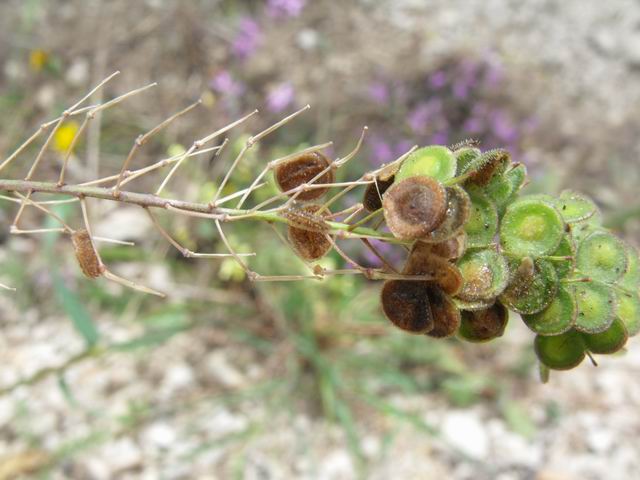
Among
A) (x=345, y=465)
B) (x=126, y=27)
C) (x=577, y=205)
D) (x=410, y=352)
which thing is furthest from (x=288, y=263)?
(x=577, y=205)

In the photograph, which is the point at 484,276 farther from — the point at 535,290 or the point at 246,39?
the point at 246,39

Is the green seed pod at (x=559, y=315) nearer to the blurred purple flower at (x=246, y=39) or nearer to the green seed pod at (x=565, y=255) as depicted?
the green seed pod at (x=565, y=255)

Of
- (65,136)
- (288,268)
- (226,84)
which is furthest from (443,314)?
(65,136)

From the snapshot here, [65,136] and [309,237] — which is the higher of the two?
[309,237]

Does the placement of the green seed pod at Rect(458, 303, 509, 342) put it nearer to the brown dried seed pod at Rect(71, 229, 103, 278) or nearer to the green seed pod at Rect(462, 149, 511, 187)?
the green seed pod at Rect(462, 149, 511, 187)

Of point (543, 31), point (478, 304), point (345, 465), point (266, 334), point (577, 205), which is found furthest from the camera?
point (543, 31)

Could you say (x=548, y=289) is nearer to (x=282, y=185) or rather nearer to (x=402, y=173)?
(x=402, y=173)
